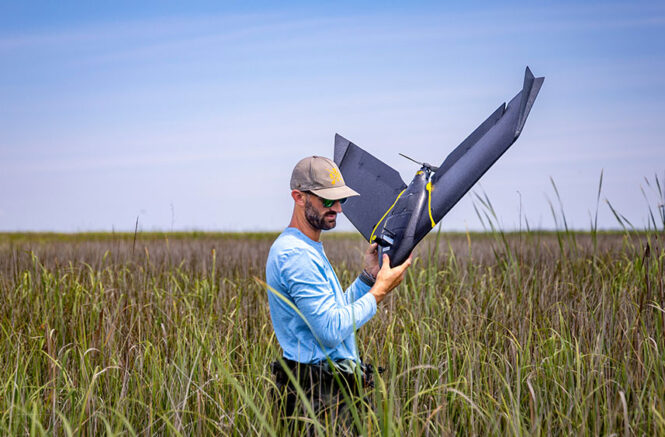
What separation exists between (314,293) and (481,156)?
3.31 feet

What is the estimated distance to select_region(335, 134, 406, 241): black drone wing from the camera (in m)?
2.80

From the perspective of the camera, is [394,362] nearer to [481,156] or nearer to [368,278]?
[368,278]

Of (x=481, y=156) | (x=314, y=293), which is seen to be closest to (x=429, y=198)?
(x=481, y=156)

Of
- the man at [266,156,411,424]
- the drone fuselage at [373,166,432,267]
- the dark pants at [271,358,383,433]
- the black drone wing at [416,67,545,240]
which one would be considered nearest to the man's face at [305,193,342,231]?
the man at [266,156,411,424]

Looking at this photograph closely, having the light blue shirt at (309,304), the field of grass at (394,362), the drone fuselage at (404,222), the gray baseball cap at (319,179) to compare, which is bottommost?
the field of grass at (394,362)

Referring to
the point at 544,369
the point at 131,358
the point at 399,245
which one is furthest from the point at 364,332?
the point at 399,245

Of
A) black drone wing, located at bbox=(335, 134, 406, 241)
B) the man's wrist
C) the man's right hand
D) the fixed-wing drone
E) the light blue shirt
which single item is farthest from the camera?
black drone wing, located at bbox=(335, 134, 406, 241)

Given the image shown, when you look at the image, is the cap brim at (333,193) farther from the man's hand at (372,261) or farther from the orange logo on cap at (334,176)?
the man's hand at (372,261)

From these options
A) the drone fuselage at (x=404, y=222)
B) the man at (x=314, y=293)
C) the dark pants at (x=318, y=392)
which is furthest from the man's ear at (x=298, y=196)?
the dark pants at (x=318, y=392)

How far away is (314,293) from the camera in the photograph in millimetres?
2230

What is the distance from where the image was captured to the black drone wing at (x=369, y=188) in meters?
2.80

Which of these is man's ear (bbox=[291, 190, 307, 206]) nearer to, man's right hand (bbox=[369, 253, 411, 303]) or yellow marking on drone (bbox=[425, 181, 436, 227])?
man's right hand (bbox=[369, 253, 411, 303])

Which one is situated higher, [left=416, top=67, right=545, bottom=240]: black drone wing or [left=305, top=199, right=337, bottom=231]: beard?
[left=416, top=67, right=545, bottom=240]: black drone wing

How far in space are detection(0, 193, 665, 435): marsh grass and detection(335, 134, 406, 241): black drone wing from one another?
28.4 inches
